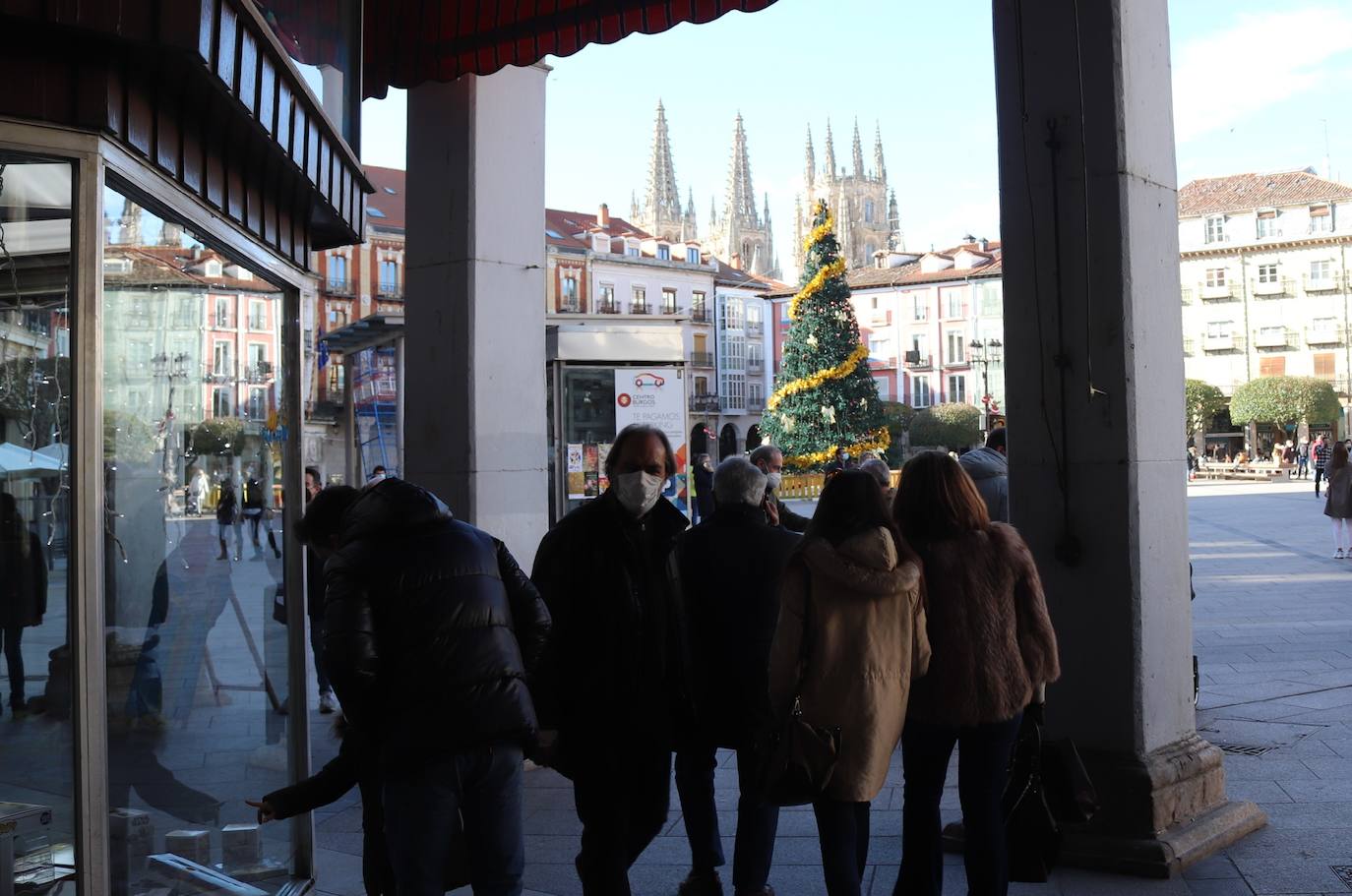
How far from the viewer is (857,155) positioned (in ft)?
409

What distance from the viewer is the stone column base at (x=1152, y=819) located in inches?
193

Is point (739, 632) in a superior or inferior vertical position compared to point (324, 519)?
inferior

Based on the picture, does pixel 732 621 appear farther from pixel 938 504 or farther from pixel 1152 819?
pixel 1152 819

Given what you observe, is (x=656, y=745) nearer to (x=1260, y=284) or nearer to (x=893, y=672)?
(x=893, y=672)

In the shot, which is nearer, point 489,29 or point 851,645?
point 851,645

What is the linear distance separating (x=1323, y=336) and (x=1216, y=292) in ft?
22.4

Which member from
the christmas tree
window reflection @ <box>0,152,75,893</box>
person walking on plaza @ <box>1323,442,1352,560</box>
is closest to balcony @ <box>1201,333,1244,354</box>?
the christmas tree

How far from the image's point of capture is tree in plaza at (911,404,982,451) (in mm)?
67750

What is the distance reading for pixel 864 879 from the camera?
5.02m

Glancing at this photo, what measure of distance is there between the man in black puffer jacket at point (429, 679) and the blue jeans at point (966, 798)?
148 centimetres

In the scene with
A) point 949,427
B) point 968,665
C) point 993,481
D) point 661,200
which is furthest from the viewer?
point 661,200

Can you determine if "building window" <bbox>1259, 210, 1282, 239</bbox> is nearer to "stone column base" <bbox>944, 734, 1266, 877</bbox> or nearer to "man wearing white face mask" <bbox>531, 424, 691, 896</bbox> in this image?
"stone column base" <bbox>944, 734, 1266, 877</bbox>

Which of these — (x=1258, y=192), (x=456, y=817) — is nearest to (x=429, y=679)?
(x=456, y=817)

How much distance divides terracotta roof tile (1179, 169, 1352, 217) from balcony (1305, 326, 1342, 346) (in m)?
7.88
